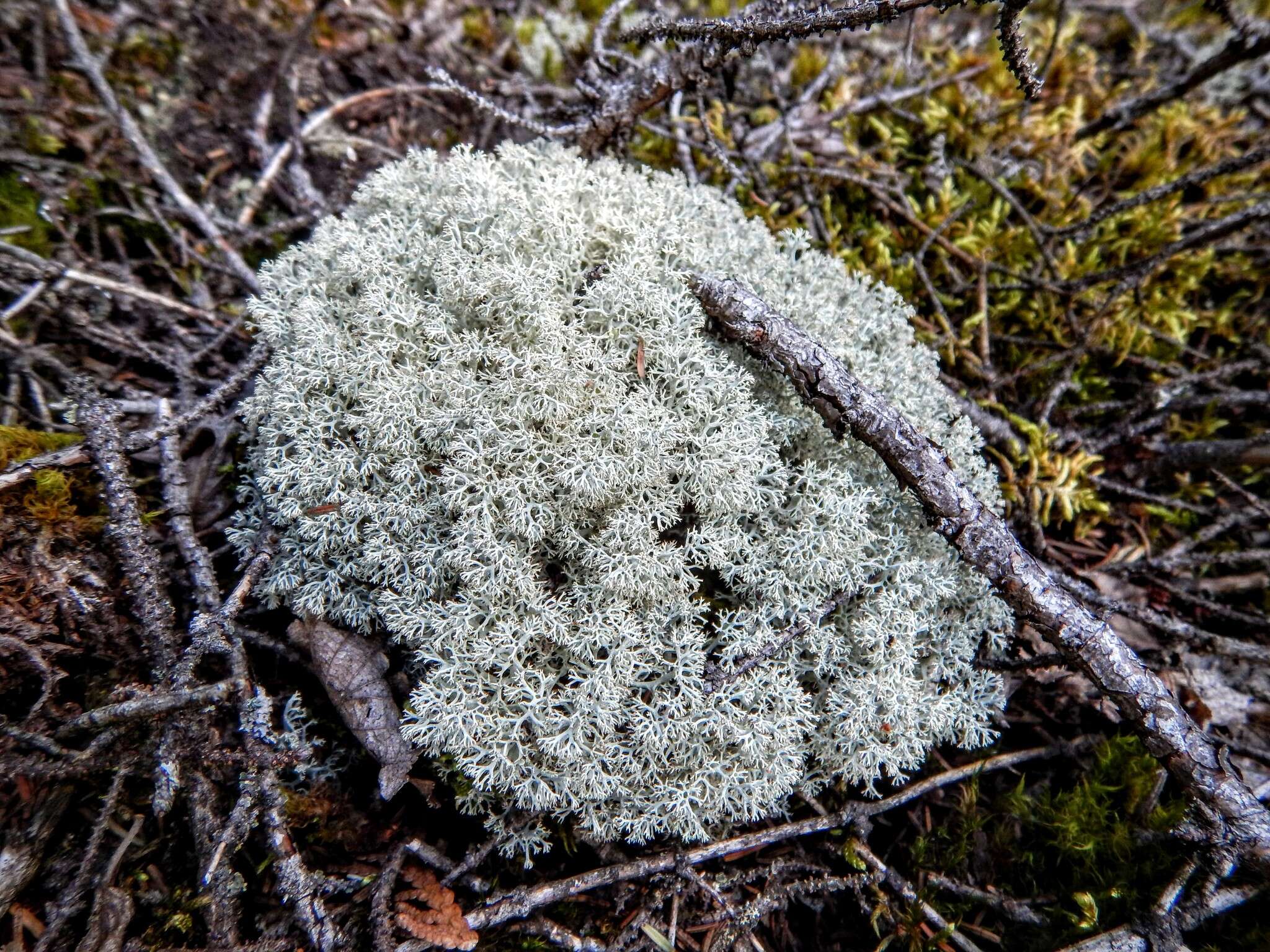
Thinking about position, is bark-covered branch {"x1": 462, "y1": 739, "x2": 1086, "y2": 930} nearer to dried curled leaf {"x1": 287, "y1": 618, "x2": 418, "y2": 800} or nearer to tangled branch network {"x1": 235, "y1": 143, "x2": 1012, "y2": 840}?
tangled branch network {"x1": 235, "y1": 143, "x2": 1012, "y2": 840}

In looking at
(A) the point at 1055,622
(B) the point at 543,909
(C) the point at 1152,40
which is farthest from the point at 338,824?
(C) the point at 1152,40

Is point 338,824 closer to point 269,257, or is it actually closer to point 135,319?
point 135,319

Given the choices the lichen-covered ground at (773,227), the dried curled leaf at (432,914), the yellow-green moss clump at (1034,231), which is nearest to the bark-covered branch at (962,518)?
the lichen-covered ground at (773,227)

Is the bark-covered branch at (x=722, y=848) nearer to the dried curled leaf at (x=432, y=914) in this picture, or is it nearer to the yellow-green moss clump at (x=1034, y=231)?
the dried curled leaf at (x=432, y=914)

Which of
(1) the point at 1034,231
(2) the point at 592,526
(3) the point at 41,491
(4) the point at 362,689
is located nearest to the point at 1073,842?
(2) the point at 592,526

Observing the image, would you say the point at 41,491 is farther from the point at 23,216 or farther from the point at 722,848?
the point at 722,848
